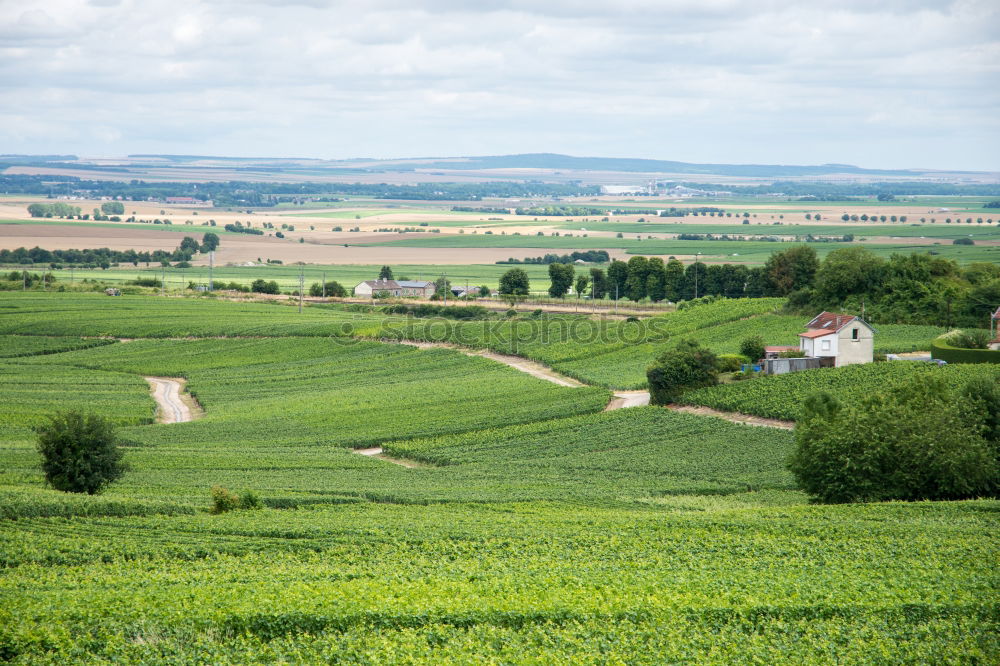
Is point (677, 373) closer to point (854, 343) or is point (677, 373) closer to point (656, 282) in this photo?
point (854, 343)

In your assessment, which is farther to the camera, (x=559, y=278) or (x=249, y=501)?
(x=559, y=278)

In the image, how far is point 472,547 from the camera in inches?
1126

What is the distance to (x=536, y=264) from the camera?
147125mm

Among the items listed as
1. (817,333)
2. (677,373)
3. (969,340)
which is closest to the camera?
(677,373)

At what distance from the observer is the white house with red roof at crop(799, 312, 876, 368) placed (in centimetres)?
6078

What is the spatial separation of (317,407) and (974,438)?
115 ft

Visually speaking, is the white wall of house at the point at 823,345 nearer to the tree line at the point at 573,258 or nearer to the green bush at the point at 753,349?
the green bush at the point at 753,349

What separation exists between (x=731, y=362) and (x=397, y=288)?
188 feet

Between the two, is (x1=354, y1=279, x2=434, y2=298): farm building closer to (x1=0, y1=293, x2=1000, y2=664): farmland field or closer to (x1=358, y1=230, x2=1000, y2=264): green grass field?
(x1=358, y1=230, x2=1000, y2=264): green grass field

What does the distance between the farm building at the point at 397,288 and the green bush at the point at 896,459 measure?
250 feet

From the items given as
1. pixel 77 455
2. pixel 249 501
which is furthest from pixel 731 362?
pixel 77 455

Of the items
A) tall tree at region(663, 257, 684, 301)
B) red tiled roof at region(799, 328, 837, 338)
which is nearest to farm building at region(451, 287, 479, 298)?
tall tree at region(663, 257, 684, 301)

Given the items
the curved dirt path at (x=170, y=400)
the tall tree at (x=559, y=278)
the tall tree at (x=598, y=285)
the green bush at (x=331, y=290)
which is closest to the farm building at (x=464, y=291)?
the tall tree at (x=559, y=278)

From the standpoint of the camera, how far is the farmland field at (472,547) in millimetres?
20594
